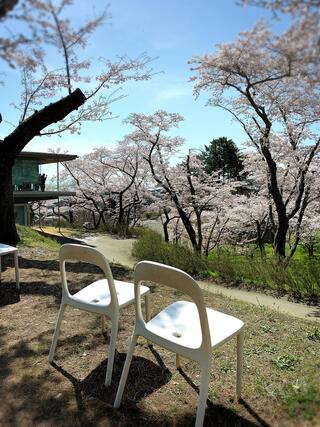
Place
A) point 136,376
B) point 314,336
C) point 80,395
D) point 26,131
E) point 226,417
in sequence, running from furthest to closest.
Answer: point 26,131 → point 314,336 → point 136,376 → point 80,395 → point 226,417

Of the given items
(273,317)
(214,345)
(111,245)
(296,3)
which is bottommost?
(111,245)

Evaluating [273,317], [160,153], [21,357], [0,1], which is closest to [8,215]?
[21,357]

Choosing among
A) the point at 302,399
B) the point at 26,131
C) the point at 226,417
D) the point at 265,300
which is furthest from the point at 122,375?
the point at 26,131

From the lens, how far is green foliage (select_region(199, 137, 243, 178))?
21870 millimetres

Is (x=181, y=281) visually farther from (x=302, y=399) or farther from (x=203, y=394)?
(x=302, y=399)

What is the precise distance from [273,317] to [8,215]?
15.8 feet

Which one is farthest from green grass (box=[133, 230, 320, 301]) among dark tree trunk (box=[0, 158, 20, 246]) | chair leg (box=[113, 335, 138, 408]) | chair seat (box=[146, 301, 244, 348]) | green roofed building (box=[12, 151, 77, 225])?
green roofed building (box=[12, 151, 77, 225])

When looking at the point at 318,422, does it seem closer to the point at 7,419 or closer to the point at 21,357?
the point at 7,419

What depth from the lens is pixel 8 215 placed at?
615 centimetres

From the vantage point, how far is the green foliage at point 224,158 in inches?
861

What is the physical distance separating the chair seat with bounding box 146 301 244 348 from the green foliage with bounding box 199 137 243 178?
796 inches

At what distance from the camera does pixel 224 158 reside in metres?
22.1

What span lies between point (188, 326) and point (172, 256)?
6016mm

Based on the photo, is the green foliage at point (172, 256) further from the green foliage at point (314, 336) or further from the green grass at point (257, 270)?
the green foliage at point (314, 336)
